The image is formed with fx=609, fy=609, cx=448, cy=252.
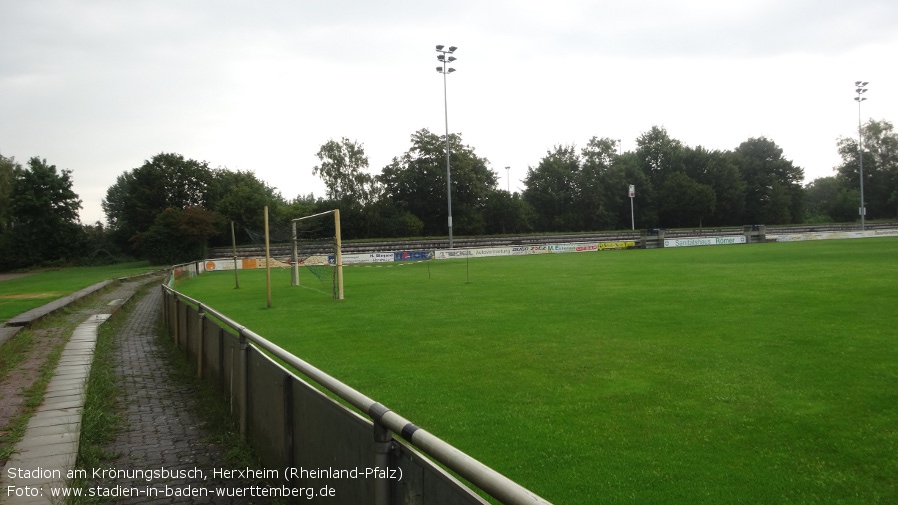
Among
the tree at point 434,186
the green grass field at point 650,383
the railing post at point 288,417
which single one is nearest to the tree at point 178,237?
the tree at point 434,186

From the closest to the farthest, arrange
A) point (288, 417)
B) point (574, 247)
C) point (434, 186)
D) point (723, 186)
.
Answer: point (288, 417), point (574, 247), point (434, 186), point (723, 186)

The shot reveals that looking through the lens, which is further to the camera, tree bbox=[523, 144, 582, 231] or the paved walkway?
tree bbox=[523, 144, 582, 231]

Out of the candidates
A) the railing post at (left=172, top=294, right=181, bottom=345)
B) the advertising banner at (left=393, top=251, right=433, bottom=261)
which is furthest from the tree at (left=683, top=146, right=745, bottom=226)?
the railing post at (left=172, top=294, right=181, bottom=345)

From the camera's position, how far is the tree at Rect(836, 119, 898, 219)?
7894cm

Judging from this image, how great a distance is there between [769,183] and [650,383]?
83.7m

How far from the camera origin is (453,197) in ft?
228

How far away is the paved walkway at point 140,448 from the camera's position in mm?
4398

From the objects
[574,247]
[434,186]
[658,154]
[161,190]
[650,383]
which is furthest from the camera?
[658,154]

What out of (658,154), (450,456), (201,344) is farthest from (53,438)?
(658,154)

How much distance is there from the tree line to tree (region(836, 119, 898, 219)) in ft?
0.53

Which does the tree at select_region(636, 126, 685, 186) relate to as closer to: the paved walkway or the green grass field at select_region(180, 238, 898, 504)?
the green grass field at select_region(180, 238, 898, 504)

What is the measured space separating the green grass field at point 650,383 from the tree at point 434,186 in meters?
53.6

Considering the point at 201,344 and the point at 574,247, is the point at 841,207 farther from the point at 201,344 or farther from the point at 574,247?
the point at 201,344

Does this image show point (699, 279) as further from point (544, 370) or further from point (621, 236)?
point (621, 236)
